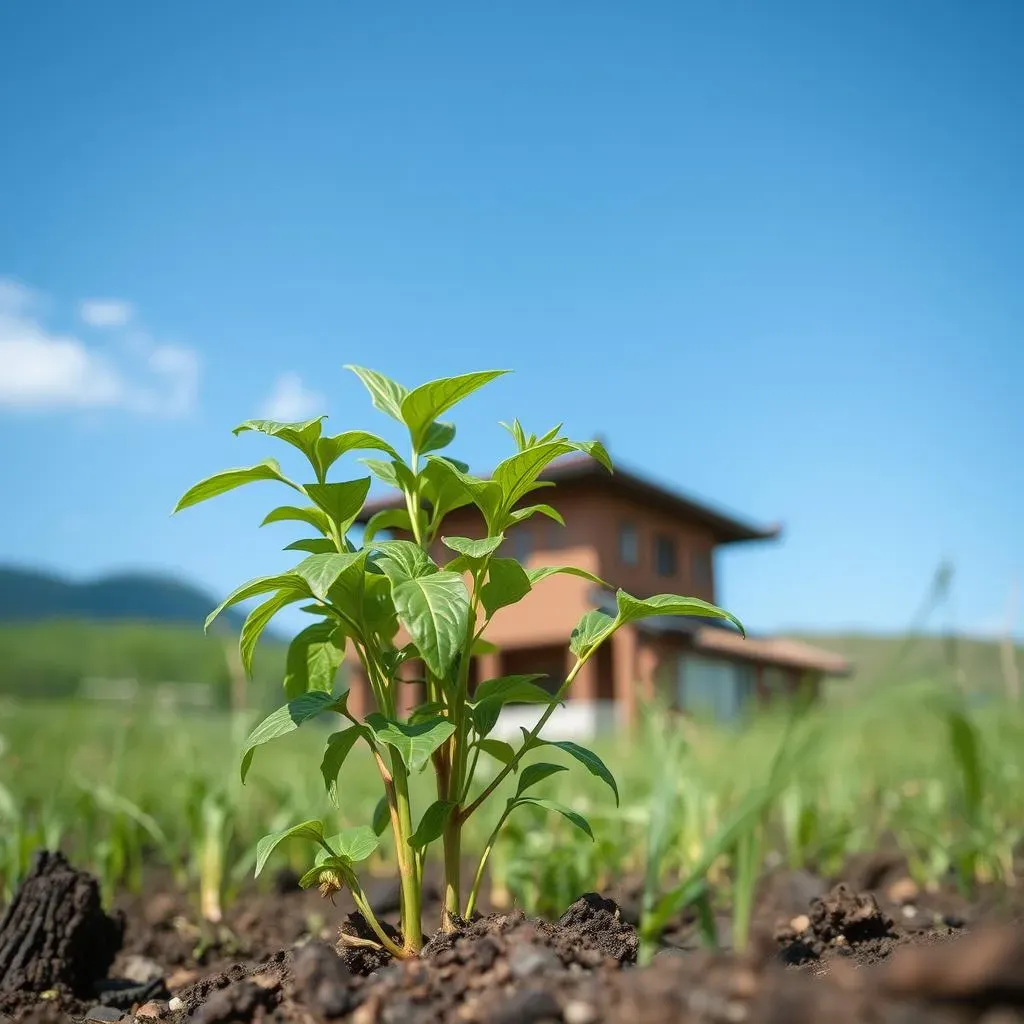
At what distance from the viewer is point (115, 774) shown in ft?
11.4

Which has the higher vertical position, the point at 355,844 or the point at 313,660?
the point at 313,660

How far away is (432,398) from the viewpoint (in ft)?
5.90

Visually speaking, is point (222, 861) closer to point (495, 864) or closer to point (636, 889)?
point (495, 864)

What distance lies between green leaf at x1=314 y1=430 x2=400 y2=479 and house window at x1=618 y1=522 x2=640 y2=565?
1514 cm

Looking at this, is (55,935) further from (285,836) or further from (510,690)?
(510,690)

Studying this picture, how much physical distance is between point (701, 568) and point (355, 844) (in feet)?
59.7

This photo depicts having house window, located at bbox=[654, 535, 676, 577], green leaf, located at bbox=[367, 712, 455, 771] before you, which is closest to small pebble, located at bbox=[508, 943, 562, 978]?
green leaf, located at bbox=[367, 712, 455, 771]

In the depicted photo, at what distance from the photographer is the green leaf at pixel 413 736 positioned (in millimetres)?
1436

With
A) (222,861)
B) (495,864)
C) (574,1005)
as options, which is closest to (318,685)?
(574,1005)

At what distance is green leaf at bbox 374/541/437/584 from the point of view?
1.58 meters

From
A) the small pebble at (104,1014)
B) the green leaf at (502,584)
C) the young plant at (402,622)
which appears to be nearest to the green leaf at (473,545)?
the young plant at (402,622)

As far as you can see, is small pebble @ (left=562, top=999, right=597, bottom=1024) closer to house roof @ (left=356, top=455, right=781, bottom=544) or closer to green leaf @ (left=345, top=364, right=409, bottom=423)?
green leaf @ (left=345, top=364, right=409, bottom=423)

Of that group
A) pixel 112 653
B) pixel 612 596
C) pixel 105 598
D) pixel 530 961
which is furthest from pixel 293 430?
pixel 105 598

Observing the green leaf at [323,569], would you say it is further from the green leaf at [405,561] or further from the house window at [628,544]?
the house window at [628,544]
